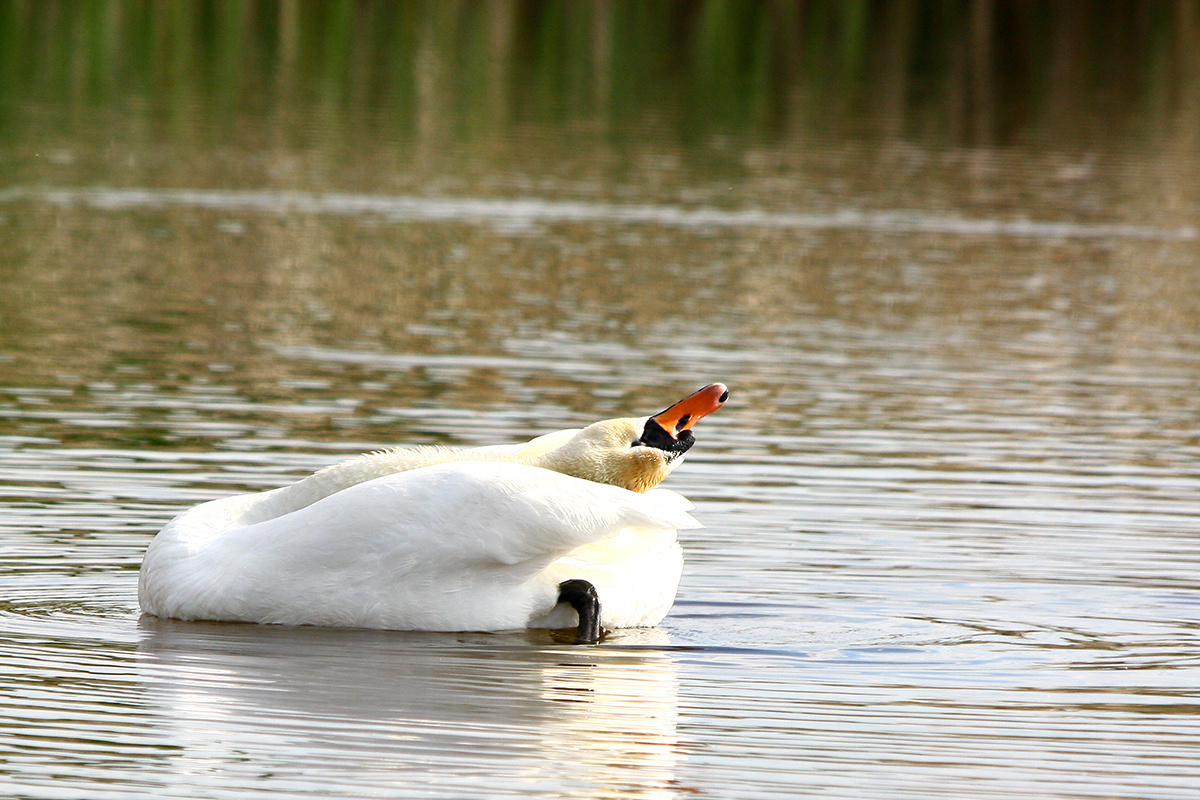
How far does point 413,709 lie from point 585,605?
149cm

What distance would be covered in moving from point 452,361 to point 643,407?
2652mm

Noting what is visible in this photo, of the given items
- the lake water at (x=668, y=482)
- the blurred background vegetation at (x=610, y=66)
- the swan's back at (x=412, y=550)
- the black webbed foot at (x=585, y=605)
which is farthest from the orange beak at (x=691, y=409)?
the blurred background vegetation at (x=610, y=66)

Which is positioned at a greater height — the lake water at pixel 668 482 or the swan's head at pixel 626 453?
the swan's head at pixel 626 453

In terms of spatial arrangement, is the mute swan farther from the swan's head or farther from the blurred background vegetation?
the blurred background vegetation

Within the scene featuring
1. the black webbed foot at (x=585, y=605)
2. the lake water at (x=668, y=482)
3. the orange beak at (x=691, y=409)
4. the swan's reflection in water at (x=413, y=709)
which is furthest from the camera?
the black webbed foot at (x=585, y=605)

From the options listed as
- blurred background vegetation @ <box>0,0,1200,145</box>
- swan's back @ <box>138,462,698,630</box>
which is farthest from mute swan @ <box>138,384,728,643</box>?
blurred background vegetation @ <box>0,0,1200,145</box>

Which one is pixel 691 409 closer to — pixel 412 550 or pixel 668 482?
pixel 412 550

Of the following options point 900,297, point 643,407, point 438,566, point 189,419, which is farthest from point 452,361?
point 438,566

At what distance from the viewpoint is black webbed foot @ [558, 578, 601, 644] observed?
9203 mm

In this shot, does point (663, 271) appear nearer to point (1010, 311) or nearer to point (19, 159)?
point (1010, 311)

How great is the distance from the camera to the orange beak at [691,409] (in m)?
8.89

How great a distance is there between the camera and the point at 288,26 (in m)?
73.2

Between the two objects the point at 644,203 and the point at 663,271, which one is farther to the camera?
the point at 644,203

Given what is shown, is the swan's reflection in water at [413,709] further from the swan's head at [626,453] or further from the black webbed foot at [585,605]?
the swan's head at [626,453]
